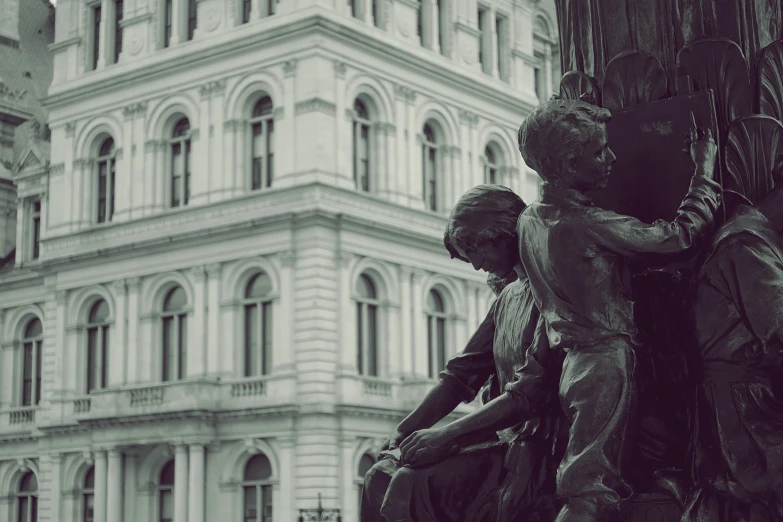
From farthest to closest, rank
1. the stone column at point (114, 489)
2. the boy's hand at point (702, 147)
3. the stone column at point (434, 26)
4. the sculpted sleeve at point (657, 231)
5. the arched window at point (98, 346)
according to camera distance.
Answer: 1. the stone column at point (434, 26)
2. the arched window at point (98, 346)
3. the stone column at point (114, 489)
4. the boy's hand at point (702, 147)
5. the sculpted sleeve at point (657, 231)

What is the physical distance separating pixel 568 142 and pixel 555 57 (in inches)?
1404

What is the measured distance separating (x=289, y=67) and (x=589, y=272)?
1026 inches

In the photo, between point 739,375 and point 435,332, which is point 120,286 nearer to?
point 435,332

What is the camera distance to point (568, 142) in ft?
11.8

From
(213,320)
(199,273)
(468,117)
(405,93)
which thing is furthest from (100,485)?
(468,117)

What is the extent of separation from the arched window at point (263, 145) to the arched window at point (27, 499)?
10.4m

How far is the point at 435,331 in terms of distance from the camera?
3095cm

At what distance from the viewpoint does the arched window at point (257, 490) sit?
2809cm

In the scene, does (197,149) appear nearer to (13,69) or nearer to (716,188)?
(13,69)

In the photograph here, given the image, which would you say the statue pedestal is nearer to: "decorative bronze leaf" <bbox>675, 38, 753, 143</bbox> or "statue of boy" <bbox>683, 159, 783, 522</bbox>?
"statue of boy" <bbox>683, 159, 783, 522</bbox>

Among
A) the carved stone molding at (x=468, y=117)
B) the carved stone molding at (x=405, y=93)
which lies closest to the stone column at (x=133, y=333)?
the carved stone molding at (x=405, y=93)

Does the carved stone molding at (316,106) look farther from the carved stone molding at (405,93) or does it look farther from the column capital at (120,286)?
the column capital at (120,286)

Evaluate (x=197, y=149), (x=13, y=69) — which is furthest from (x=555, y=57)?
(x=13, y=69)

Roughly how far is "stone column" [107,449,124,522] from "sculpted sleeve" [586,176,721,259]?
90.4 feet
